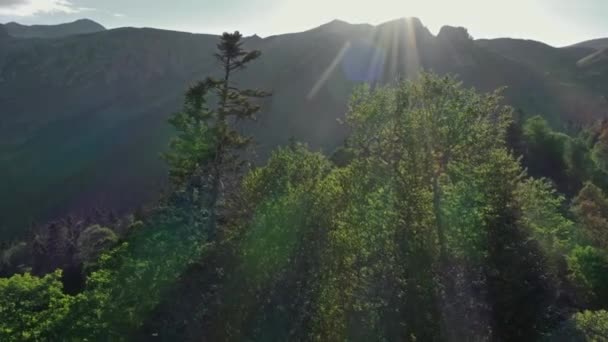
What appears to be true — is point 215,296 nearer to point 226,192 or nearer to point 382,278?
point 382,278

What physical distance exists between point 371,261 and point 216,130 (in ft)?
61.0

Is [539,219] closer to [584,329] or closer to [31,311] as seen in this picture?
[584,329]

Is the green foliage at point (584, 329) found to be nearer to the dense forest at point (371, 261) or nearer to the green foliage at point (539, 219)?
the dense forest at point (371, 261)

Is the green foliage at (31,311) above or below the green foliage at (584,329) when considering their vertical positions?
below

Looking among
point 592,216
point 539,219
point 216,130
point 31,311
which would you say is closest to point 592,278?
point 539,219

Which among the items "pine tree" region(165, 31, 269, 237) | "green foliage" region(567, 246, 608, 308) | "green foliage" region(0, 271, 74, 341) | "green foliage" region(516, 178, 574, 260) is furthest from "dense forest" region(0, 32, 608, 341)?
"pine tree" region(165, 31, 269, 237)

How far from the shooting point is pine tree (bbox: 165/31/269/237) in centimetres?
3712

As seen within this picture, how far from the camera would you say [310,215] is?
80.3 feet

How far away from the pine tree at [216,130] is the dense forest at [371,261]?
8089 mm

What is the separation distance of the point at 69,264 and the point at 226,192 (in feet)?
206

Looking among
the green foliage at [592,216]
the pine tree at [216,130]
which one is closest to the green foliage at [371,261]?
the pine tree at [216,130]

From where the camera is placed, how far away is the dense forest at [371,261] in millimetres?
20656

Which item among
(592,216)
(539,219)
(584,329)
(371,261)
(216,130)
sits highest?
(216,130)

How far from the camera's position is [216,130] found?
120ft
